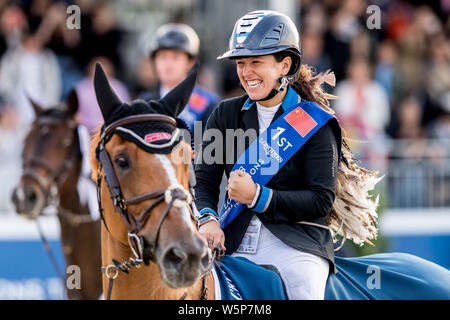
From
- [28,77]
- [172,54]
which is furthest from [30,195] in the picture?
[28,77]

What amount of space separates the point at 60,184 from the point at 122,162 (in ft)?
11.6

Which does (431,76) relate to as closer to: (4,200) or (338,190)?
(4,200)

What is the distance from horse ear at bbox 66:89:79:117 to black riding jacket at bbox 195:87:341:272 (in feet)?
10.2

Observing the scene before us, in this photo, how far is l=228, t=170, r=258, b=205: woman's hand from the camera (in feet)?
12.5

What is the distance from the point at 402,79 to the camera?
13.1 m

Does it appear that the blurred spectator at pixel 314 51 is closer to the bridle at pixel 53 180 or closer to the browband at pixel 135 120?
the bridle at pixel 53 180

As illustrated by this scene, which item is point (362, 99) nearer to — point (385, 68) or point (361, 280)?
point (385, 68)

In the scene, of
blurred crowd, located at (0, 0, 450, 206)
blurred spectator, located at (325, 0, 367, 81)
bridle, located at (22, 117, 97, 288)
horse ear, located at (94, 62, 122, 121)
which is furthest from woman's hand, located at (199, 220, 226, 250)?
blurred spectator, located at (325, 0, 367, 81)

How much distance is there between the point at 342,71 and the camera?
1252cm

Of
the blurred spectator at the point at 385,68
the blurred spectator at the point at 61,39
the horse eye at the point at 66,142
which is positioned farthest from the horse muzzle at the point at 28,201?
the blurred spectator at the point at 385,68

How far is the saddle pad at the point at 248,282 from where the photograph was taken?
3.83m

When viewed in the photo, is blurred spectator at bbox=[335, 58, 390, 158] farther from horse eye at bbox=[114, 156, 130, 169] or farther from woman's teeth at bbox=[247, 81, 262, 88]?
horse eye at bbox=[114, 156, 130, 169]

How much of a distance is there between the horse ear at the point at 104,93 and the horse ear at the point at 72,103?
11.4ft
